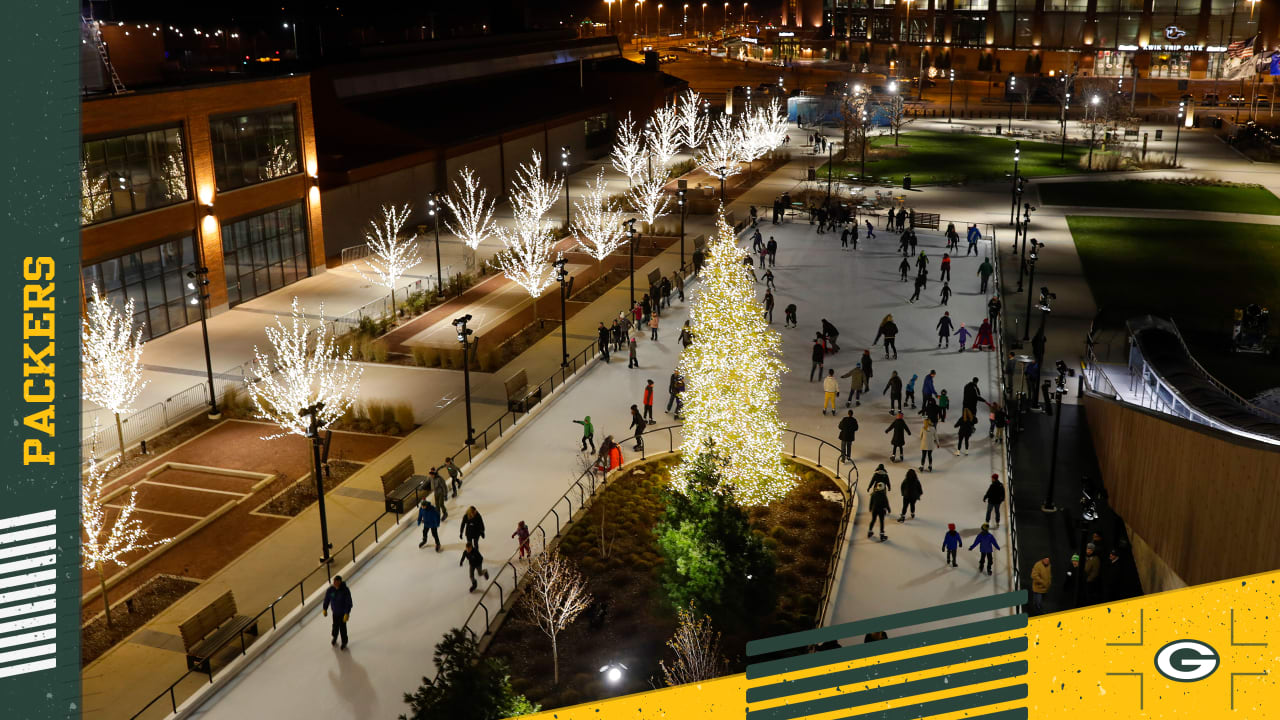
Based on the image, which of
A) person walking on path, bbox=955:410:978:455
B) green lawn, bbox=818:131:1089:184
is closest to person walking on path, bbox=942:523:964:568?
person walking on path, bbox=955:410:978:455

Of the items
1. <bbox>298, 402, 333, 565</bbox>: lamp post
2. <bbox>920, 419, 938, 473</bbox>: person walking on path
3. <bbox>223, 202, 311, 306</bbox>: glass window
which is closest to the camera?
<bbox>298, 402, 333, 565</bbox>: lamp post

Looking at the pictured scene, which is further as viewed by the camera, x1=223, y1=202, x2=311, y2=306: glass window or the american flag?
the american flag

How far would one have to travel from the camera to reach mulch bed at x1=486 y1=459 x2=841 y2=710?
15.7m

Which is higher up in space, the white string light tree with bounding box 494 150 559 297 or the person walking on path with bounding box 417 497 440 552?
the white string light tree with bounding box 494 150 559 297

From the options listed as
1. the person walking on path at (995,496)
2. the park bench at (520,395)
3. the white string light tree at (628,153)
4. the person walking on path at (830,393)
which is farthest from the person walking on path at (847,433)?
the white string light tree at (628,153)

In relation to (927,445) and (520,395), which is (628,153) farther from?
(927,445)

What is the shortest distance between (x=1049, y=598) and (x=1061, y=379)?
18.7 ft

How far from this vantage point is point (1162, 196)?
57719 millimetres

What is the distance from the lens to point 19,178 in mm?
8070

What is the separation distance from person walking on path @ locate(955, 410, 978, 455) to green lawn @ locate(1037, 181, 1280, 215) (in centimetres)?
3674

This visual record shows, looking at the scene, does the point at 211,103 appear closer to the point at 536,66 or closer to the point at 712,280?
the point at 712,280

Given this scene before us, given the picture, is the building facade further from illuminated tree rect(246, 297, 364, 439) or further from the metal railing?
the metal railing

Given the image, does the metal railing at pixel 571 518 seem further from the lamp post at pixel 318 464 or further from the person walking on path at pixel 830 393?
the lamp post at pixel 318 464

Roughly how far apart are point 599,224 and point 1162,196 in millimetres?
35215
